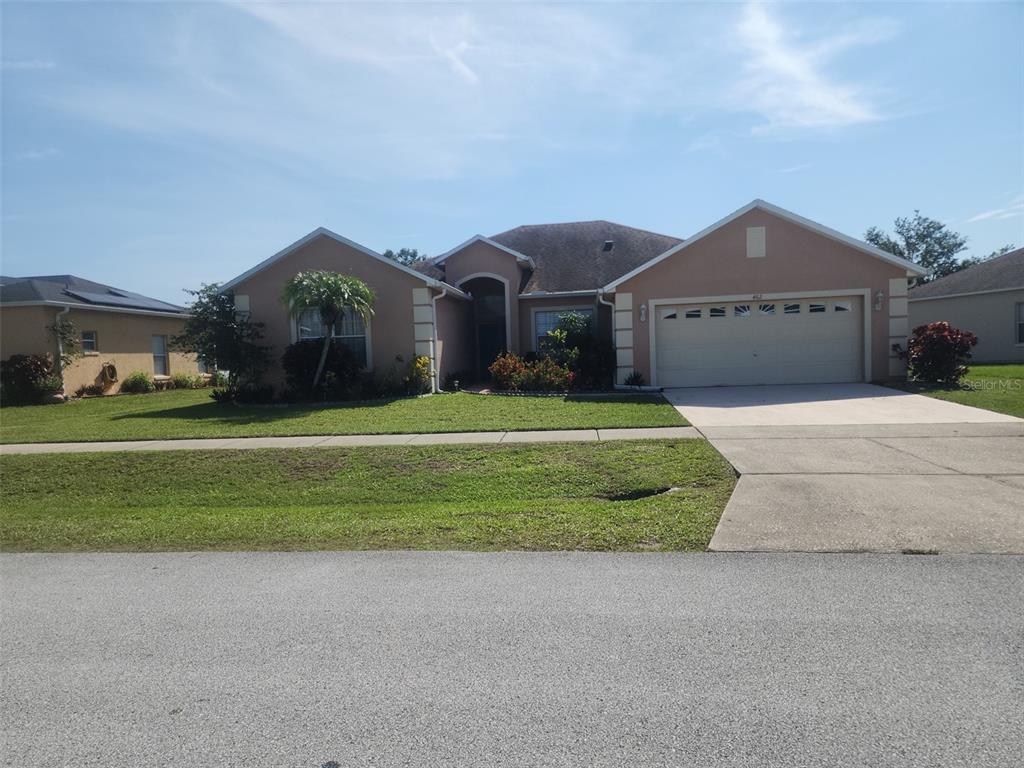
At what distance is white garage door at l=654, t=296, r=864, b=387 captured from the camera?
57.1 feet

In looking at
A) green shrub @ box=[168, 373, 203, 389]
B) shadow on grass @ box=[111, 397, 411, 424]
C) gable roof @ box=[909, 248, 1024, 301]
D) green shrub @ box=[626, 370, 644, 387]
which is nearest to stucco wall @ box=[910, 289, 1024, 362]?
gable roof @ box=[909, 248, 1024, 301]

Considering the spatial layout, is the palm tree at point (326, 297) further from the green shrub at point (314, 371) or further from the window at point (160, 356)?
the window at point (160, 356)

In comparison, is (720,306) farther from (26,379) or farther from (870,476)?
(26,379)

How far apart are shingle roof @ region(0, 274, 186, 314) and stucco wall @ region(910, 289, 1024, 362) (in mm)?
29449

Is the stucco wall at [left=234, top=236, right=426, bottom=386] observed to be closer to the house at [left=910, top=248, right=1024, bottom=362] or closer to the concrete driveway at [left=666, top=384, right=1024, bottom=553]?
the concrete driveway at [left=666, top=384, right=1024, bottom=553]

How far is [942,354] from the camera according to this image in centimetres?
1577

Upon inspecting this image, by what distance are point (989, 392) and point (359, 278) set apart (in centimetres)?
1476

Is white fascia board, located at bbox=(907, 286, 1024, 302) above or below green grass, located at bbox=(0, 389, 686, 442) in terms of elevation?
above

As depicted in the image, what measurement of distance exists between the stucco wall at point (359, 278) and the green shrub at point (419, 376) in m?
0.41

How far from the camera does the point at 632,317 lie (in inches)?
701

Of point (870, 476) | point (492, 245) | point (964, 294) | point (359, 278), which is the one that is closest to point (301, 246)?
point (359, 278)

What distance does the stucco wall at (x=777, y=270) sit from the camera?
17203mm

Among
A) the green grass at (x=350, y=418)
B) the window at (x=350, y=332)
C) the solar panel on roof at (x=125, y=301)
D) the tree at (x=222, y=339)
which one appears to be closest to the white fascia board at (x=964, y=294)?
the green grass at (x=350, y=418)

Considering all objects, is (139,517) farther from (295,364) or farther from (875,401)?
(875,401)
